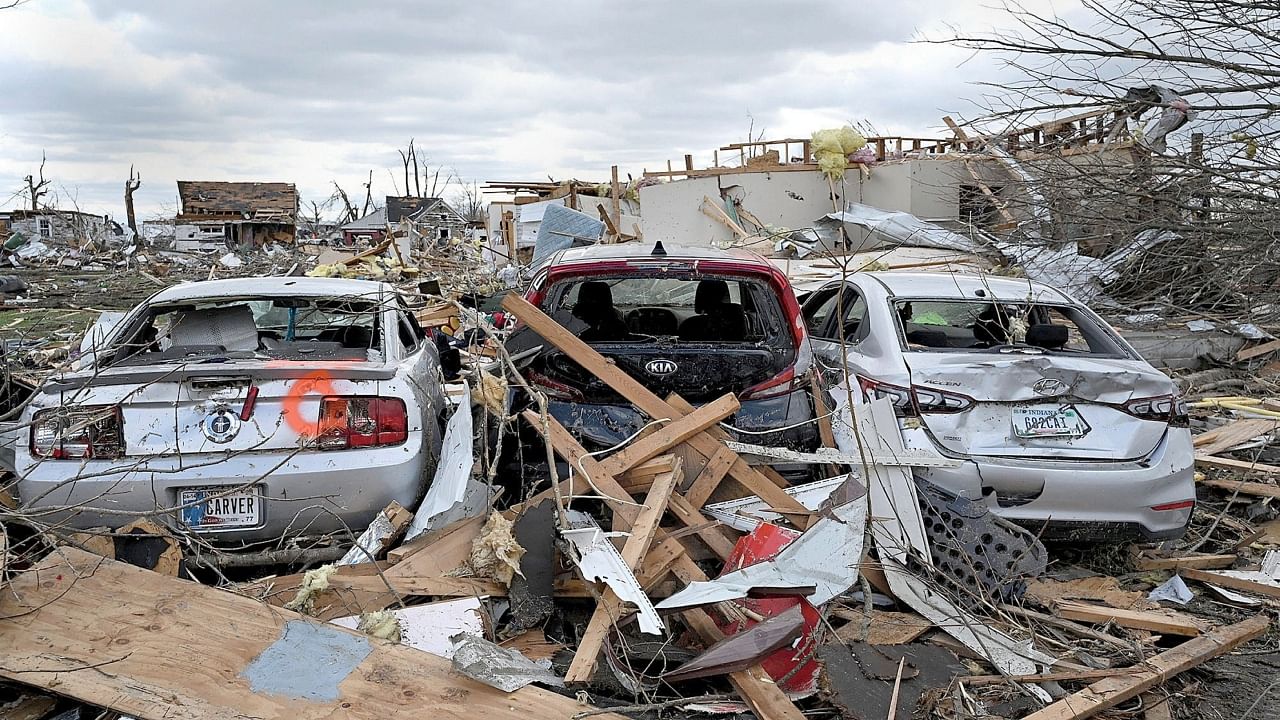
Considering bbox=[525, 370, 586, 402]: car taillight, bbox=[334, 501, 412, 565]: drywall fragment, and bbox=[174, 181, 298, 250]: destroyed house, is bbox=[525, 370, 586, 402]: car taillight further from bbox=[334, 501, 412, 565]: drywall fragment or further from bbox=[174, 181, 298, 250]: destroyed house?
bbox=[174, 181, 298, 250]: destroyed house

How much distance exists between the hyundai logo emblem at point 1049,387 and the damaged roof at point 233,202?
58084 mm

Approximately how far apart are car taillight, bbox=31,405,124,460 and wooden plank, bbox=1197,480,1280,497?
7103 millimetres

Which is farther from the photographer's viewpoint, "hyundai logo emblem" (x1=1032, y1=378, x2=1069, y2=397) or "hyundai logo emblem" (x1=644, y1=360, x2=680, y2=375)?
"hyundai logo emblem" (x1=1032, y1=378, x2=1069, y2=397)

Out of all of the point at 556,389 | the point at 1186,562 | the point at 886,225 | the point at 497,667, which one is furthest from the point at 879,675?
the point at 886,225

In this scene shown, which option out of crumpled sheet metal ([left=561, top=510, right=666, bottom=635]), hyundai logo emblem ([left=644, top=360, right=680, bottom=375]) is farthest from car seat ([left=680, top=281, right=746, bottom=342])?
crumpled sheet metal ([left=561, top=510, right=666, bottom=635])

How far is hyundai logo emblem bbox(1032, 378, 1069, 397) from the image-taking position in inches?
194

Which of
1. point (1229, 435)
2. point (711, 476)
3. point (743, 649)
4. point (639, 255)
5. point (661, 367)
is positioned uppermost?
point (639, 255)

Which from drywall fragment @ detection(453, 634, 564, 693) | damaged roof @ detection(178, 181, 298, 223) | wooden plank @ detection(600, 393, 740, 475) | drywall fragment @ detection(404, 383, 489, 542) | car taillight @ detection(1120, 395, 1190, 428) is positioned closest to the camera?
drywall fragment @ detection(453, 634, 564, 693)

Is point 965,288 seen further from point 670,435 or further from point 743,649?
point 743,649

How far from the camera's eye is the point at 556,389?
482 cm

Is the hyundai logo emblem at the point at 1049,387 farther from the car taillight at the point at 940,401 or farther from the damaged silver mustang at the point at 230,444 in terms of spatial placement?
the damaged silver mustang at the point at 230,444

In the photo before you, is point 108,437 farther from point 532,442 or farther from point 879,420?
point 879,420

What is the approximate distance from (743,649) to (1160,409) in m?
3.13

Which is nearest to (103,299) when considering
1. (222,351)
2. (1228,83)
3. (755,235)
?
(755,235)
